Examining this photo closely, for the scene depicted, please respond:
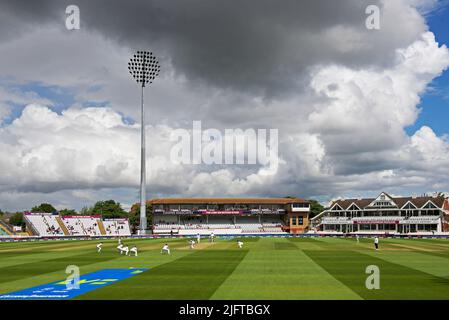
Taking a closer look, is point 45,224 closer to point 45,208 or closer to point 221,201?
point 221,201

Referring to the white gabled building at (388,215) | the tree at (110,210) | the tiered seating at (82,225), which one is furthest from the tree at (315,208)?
the tiered seating at (82,225)

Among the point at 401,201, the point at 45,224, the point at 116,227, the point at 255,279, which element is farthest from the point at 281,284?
the point at 401,201

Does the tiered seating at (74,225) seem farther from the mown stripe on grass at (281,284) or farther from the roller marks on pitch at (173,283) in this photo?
the mown stripe on grass at (281,284)

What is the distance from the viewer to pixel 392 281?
2261 centimetres

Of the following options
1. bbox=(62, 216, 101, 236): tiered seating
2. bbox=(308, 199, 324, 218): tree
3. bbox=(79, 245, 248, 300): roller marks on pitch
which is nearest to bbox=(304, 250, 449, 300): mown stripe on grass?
bbox=(79, 245, 248, 300): roller marks on pitch

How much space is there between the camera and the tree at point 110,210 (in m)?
143

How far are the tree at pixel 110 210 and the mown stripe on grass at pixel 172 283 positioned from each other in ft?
384

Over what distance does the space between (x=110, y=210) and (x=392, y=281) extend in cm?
12956

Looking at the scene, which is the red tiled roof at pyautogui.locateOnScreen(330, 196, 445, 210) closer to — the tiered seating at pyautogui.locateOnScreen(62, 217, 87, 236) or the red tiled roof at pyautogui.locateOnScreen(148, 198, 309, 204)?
the red tiled roof at pyautogui.locateOnScreen(148, 198, 309, 204)

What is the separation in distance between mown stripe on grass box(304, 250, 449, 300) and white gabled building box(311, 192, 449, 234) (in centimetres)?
7406

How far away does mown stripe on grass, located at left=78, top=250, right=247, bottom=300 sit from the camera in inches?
740

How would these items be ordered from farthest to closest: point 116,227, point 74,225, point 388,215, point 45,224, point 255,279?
point 116,227
point 388,215
point 74,225
point 45,224
point 255,279
